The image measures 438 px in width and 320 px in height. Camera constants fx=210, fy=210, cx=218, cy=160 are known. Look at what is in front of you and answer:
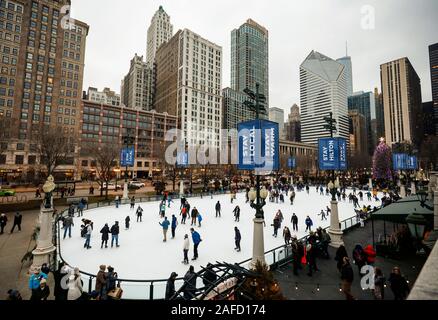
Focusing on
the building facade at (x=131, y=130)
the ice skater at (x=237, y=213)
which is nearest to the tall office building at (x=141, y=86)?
the building facade at (x=131, y=130)

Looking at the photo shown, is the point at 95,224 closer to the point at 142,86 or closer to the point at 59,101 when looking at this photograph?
the point at 59,101

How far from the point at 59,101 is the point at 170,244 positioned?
79.5 m

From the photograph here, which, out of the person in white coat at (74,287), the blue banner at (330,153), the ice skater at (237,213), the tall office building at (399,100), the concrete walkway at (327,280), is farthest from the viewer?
the tall office building at (399,100)

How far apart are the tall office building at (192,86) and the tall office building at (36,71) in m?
42.4

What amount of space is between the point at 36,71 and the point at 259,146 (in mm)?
88348

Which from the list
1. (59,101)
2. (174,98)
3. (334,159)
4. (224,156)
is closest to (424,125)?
(224,156)

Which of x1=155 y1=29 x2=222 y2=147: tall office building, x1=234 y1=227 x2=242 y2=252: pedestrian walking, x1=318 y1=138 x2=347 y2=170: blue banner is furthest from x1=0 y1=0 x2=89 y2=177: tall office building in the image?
x1=318 y1=138 x2=347 y2=170: blue banner

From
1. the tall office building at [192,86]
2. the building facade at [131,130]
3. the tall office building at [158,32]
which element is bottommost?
the building facade at [131,130]

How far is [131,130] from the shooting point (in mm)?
85062

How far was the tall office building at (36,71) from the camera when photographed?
60597 mm

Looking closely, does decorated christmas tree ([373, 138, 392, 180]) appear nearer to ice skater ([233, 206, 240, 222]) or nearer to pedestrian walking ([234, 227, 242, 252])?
ice skater ([233, 206, 240, 222])

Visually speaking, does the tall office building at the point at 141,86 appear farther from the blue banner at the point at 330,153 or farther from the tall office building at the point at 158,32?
the blue banner at the point at 330,153

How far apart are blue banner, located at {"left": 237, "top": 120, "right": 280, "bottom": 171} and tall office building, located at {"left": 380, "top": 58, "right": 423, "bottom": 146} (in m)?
187

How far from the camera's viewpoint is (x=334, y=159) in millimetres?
14945
